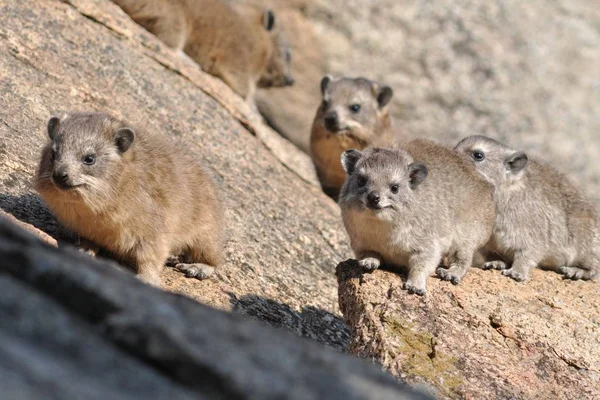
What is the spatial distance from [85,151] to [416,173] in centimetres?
263

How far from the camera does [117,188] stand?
7500 millimetres

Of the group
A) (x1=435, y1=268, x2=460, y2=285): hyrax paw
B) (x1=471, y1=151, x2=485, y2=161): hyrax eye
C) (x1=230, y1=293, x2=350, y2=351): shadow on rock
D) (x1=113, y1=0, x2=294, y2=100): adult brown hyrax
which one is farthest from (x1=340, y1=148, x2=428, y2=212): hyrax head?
(x1=113, y1=0, x2=294, y2=100): adult brown hyrax

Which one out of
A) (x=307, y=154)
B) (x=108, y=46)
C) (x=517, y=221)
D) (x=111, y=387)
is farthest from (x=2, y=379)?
(x=307, y=154)

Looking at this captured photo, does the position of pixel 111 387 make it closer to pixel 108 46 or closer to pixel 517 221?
pixel 517 221

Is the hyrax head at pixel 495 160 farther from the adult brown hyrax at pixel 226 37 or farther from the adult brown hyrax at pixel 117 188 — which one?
the adult brown hyrax at pixel 226 37

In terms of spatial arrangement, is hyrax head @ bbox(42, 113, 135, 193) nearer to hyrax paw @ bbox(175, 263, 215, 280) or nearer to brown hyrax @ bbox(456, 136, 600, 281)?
hyrax paw @ bbox(175, 263, 215, 280)

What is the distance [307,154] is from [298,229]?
5084mm

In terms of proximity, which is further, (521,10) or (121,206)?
(521,10)

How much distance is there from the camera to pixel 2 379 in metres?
3.15

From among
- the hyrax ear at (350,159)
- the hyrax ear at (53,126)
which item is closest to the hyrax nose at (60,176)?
the hyrax ear at (53,126)

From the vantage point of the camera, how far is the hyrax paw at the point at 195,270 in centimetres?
834

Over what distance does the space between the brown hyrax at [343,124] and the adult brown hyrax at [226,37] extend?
1.94m

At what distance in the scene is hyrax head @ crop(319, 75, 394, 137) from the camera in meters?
13.9

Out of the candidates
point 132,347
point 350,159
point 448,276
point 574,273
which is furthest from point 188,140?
point 132,347
